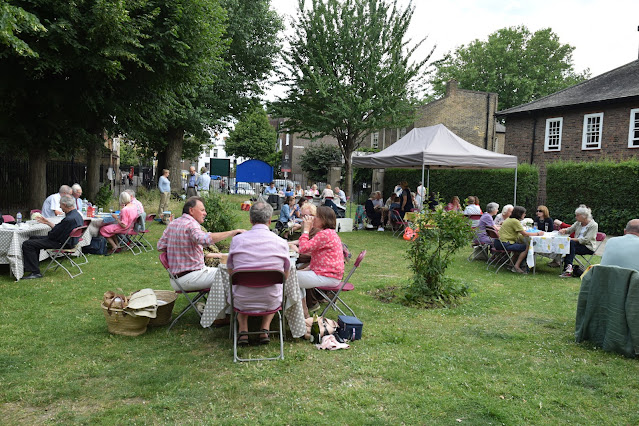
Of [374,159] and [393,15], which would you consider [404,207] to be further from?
[393,15]

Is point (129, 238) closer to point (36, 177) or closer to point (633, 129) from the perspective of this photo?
point (36, 177)

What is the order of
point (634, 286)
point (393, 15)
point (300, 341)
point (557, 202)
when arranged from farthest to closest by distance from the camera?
1. point (393, 15)
2. point (557, 202)
3. point (300, 341)
4. point (634, 286)

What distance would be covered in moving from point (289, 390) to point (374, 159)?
12268 millimetres

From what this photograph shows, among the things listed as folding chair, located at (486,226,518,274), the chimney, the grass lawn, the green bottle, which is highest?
the chimney

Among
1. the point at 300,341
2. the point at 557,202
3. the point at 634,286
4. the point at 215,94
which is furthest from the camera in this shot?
the point at 215,94

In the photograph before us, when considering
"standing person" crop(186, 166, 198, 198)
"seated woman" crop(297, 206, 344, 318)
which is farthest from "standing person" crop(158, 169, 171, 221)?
"seated woman" crop(297, 206, 344, 318)

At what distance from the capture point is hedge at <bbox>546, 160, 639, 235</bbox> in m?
15.6

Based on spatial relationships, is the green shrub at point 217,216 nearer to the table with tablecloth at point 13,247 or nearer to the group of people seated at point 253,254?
the table with tablecloth at point 13,247

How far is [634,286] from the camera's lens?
14.6 ft

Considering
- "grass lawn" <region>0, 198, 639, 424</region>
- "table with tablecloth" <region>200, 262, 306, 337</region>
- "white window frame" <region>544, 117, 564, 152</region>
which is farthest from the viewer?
"white window frame" <region>544, 117, 564, 152</region>

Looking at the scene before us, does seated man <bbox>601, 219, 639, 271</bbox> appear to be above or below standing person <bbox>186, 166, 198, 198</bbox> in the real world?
below

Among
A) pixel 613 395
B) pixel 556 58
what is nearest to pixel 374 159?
pixel 613 395

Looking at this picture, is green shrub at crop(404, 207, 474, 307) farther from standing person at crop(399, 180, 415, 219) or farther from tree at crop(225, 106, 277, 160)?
tree at crop(225, 106, 277, 160)

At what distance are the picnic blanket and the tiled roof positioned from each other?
60.2 ft
